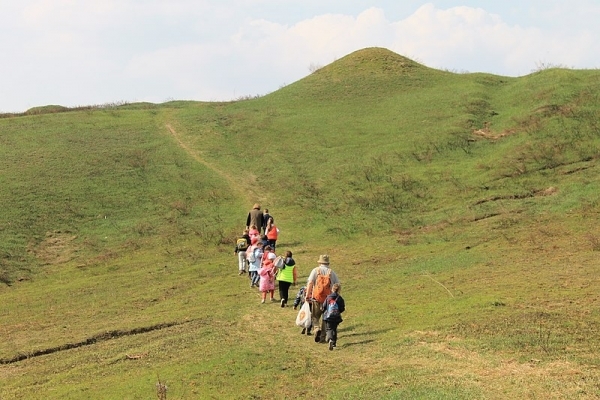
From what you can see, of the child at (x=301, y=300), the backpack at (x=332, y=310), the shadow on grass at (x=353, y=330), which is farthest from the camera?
the child at (x=301, y=300)

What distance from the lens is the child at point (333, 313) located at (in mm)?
16641

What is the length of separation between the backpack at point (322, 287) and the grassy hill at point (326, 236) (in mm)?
1170

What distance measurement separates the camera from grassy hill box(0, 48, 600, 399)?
15.3 m

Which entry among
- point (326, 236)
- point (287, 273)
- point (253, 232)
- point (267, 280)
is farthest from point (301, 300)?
point (326, 236)

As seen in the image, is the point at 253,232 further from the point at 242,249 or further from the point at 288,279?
the point at 288,279

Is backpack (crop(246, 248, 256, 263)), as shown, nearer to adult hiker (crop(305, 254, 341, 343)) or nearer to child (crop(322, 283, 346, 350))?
adult hiker (crop(305, 254, 341, 343))

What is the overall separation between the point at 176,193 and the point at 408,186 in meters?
13.3

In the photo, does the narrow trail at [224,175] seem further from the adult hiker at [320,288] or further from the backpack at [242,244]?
the adult hiker at [320,288]

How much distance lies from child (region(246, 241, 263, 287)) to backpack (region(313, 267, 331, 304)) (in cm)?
764

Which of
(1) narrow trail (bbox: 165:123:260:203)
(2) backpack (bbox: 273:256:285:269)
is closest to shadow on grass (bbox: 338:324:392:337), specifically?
(2) backpack (bbox: 273:256:285:269)

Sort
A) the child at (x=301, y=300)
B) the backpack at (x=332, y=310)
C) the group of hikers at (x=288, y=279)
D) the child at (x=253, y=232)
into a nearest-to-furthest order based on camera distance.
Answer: the backpack at (x=332, y=310) → the group of hikers at (x=288, y=279) → the child at (x=301, y=300) → the child at (x=253, y=232)

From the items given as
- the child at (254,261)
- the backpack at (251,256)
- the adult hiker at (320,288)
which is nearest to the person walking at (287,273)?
the child at (254,261)

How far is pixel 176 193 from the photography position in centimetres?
4212

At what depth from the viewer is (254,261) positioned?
82.6 ft
